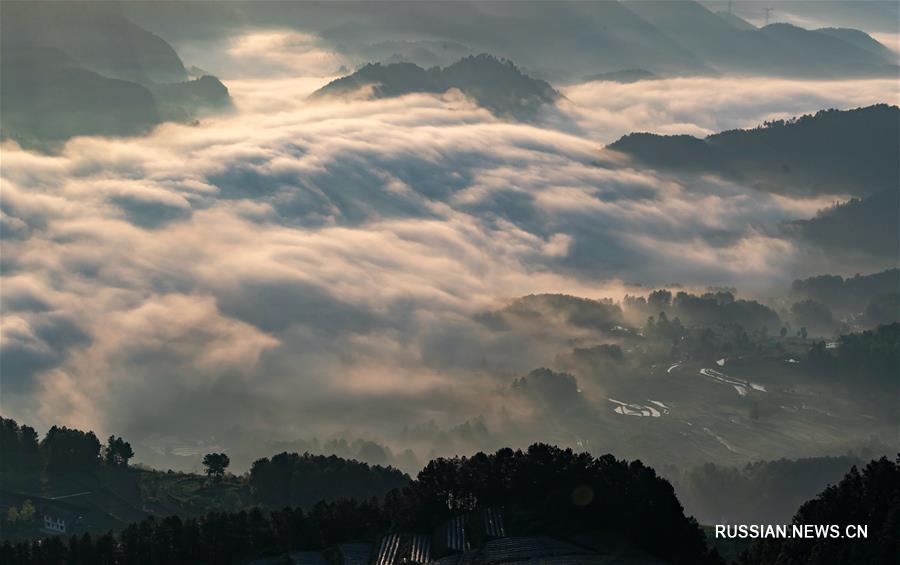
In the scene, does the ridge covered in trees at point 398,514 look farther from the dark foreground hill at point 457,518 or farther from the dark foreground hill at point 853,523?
the dark foreground hill at point 853,523

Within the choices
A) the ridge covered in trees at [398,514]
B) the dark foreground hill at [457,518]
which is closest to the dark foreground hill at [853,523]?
the dark foreground hill at [457,518]

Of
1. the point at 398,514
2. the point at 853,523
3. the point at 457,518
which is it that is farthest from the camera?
the point at 398,514

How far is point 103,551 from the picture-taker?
175875 millimetres

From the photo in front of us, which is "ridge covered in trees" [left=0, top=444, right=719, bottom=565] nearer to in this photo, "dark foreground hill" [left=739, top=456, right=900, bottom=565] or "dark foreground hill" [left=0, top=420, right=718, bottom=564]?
"dark foreground hill" [left=0, top=420, right=718, bottom=564]

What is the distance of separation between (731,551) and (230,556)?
235 feet

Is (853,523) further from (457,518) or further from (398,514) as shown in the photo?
(398,514)

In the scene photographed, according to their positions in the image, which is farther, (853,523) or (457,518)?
(457,518)

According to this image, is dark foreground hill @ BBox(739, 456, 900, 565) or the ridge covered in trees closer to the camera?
dark foreground hill @ BBox(739, 456, 900, 565)

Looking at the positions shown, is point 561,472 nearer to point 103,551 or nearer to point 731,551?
point 731,551

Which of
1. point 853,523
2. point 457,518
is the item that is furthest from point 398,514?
point 853,523

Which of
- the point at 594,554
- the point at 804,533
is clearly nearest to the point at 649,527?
the point at 594,554

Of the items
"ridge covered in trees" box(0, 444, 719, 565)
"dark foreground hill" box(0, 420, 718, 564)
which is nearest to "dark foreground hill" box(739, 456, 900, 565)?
"dark foreground hill" box(0, 420, 718, 564)

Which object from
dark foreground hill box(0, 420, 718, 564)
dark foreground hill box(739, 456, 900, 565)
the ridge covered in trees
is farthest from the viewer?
the ridge covered in trees

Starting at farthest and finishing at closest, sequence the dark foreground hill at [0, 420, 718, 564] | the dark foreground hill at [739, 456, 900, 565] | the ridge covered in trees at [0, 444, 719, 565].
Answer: the ridge covered in trees at [0, 444, 719, 565] → the dark foreground hill at [0, 420, 718, 564] → the dark foreground hill at [739, 456, 900, 565]
